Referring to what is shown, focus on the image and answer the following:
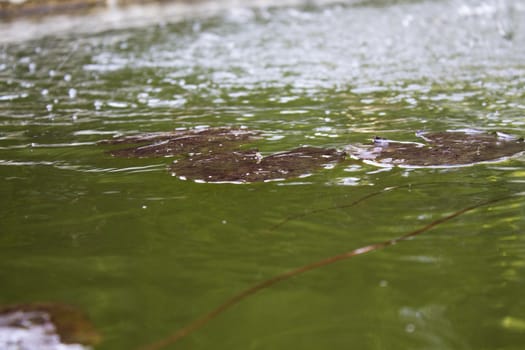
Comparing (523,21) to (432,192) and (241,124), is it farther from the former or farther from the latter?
(432,192)

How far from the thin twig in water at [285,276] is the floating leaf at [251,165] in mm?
840

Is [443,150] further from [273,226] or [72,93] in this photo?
[72,93]

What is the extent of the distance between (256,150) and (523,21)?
9689mm

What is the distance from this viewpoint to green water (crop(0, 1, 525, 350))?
1.76 meters

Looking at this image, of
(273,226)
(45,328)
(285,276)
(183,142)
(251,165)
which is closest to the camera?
(45,328)

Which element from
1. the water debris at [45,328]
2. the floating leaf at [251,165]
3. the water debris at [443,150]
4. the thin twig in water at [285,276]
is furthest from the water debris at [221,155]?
the water debris at [45,328]

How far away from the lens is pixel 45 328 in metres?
1.68

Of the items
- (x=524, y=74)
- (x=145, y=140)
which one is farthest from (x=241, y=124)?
(x=524, y=74)

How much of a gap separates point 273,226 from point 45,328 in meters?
1.01

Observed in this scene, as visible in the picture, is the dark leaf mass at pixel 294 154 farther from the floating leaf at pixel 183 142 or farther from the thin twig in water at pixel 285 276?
the thin twig in water at pixel 285 276

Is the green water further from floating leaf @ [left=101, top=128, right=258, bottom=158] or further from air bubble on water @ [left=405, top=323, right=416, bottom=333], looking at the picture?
floating leaf @ [left=101, top=128, right=258, bottom=158]

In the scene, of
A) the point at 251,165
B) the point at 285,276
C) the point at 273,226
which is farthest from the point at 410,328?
the point at 251,165

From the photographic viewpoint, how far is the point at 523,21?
37.0ft

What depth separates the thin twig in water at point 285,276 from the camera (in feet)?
5.48
